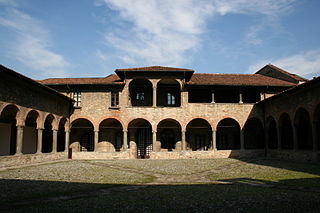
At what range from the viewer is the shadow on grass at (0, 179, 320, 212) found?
5.45 m

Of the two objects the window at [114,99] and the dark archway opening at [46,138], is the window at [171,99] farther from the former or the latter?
the dark archway opening at [46,138]

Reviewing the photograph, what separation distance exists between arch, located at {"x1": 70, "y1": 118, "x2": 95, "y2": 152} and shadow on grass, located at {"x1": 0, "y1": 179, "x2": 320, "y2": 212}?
1559 centimetres

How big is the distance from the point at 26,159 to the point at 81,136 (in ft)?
28.2

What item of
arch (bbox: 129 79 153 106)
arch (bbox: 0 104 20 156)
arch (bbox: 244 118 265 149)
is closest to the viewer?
arch (bbox: 0 104 20 156)

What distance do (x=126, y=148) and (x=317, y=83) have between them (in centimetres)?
1472

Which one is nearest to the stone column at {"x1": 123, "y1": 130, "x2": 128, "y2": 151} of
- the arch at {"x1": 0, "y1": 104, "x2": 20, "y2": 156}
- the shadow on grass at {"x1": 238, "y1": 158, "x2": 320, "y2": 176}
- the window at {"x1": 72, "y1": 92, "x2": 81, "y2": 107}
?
the window at {"x1": 72, "y1": 92, "x2": 81, "y2": 107}

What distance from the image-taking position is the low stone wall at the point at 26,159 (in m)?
13.6

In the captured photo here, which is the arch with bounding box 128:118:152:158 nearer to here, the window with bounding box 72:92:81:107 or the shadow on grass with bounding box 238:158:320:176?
the window with bounding box 72:92:81:107

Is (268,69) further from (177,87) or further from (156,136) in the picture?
(156,136)

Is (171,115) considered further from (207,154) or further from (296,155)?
(296,155)

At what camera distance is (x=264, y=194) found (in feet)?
22.4

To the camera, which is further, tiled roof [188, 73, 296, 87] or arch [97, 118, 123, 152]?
arch [97, 118, 123, 152]

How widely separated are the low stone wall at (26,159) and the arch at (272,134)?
57.2ft

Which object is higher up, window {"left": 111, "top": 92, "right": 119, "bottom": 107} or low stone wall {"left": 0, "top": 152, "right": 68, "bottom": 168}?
window {"left": 111, "top": 92, "right": 119, "bottom": 107}
